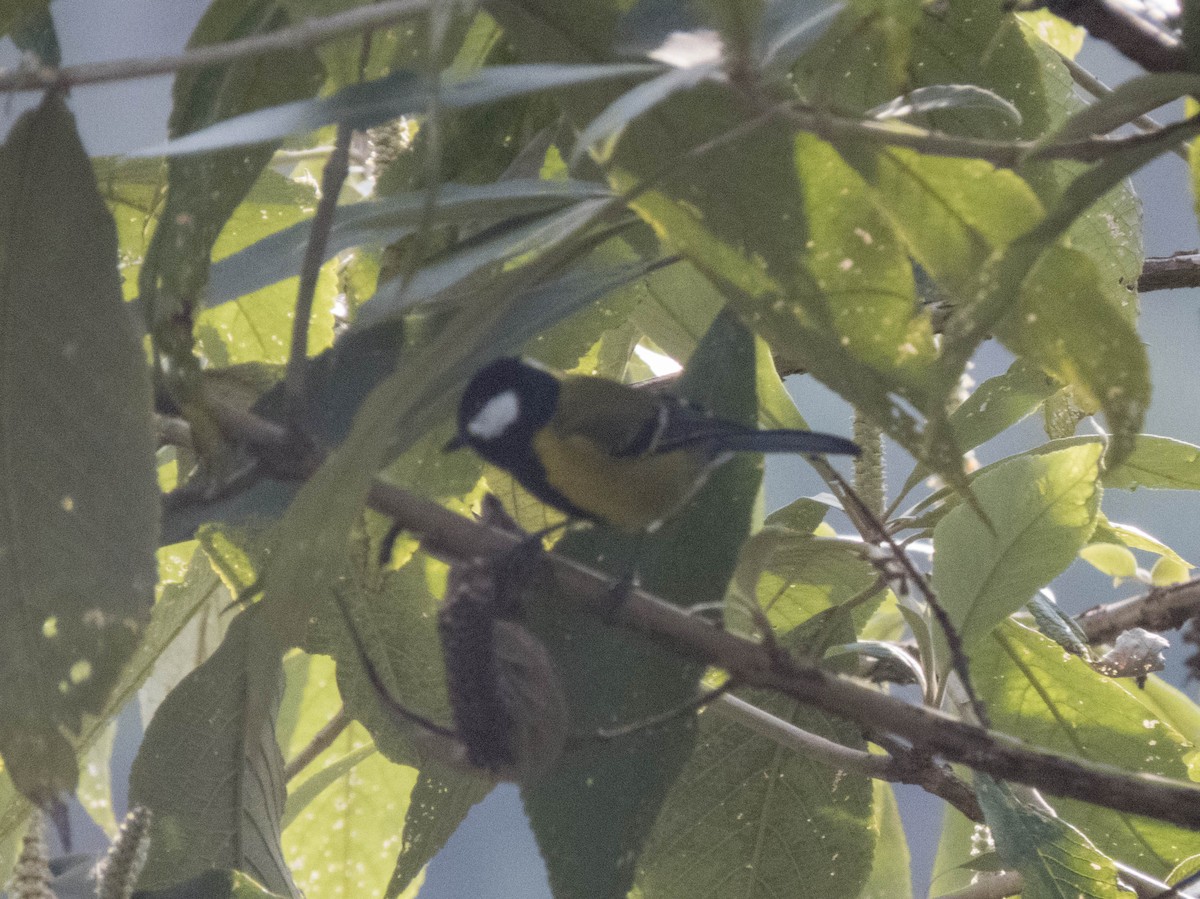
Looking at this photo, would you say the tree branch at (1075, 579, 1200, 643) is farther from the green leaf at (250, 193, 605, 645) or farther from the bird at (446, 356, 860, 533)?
the green leaf at (250, 193, 605, 645)

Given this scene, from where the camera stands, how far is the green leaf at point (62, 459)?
55 centimetres

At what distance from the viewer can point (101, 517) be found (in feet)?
1.85

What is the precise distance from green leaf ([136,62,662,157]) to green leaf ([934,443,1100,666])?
0.47 meters

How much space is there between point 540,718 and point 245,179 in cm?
34

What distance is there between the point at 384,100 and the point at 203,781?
519 mm

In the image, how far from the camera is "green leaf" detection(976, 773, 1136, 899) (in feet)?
2.33

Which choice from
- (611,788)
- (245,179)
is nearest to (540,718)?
(611,788)

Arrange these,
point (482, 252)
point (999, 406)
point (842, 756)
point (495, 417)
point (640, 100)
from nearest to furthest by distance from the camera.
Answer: point (640, 100) → point (482, 252) → point (842, 756) → point (495, 417) → point (999, 406)

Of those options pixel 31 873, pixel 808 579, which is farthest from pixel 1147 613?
pixel 31 873

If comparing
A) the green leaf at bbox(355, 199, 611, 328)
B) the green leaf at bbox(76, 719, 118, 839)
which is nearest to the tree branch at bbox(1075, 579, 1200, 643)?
the green leaf at bbox(355, 199, 611, 328)

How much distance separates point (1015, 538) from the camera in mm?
822

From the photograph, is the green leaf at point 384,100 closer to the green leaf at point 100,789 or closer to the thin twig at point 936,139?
the thin twig at point 936,139

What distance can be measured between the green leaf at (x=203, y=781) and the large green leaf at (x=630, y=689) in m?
0.23

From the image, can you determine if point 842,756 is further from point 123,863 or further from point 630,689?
point 123,863
